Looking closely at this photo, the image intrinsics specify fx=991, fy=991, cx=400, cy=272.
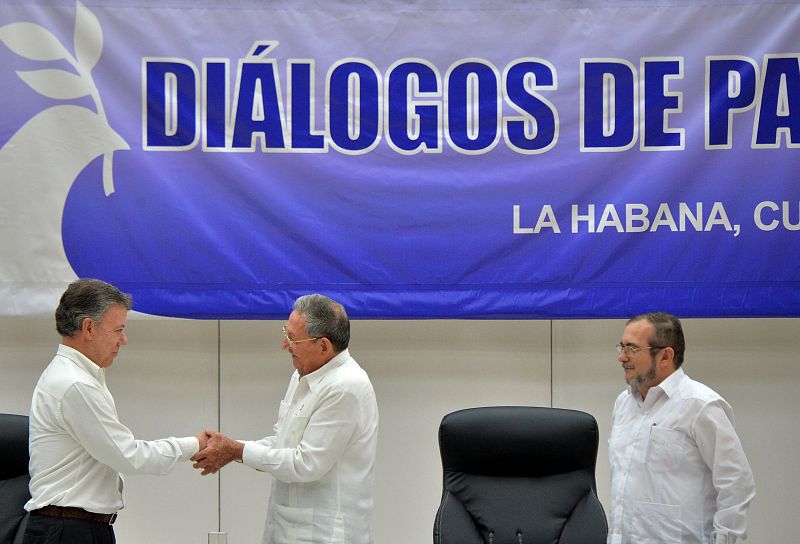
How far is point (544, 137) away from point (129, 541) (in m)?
2.76

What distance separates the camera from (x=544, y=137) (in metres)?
4.57

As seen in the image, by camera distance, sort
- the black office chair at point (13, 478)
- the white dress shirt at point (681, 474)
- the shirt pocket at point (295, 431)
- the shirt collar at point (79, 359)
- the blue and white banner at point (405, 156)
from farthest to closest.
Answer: the blue and white banner at point (405, 156) → the black office chair at point (13, 478) → the shirt pocket at point (295, 431) → the white dress shirt at point (681, 474) → the shirt collar at point (79, 359)

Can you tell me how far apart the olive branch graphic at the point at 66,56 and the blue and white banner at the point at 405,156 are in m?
0.01

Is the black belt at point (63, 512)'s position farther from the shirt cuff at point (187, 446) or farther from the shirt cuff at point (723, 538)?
the shirt cuff at point (723, 538)

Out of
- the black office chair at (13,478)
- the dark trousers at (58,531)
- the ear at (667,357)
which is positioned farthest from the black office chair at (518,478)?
the black office chair at (13,478)

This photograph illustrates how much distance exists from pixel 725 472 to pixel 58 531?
86.3 inches

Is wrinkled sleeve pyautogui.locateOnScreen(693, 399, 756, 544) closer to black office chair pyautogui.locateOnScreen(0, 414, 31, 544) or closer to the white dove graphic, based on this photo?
black office chair pyautogui.locateOnScreen(0, 414, 31, 544)

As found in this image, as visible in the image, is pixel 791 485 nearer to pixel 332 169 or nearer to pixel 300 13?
pixel 332 169

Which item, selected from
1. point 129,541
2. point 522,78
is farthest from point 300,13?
point 129,541

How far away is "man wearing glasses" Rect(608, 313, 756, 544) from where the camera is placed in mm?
3359

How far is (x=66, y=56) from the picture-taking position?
15.0 ft

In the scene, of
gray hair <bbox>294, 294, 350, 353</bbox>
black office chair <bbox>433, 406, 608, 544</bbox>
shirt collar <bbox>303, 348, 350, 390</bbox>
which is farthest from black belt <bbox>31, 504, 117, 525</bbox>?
black office chair <bbox>433, 406, 608, 544</bbox>

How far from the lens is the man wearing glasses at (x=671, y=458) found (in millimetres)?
3359

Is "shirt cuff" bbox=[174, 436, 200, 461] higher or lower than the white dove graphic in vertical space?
lower
